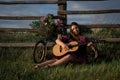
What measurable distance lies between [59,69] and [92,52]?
1.45 metres

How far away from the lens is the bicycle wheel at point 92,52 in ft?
30.2

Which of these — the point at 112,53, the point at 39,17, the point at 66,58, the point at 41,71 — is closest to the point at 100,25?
the point at 112,53

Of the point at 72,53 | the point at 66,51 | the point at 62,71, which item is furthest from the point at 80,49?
the point at 62,71

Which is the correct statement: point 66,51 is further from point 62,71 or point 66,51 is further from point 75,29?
point 62,71

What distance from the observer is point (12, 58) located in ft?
32.7

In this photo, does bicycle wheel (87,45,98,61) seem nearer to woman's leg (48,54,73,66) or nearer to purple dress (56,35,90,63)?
purple dress (56,35,90,63)

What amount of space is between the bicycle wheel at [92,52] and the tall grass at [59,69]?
143mm

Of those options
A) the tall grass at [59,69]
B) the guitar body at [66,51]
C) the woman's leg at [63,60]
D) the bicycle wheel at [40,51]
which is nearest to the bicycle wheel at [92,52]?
the tall grass at [59,69]

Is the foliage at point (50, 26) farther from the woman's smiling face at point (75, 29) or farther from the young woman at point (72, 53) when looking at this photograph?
the woman's smiling face at point (75, 29)

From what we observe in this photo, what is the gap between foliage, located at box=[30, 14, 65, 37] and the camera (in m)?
10.3

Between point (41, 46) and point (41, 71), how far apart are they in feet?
5.61

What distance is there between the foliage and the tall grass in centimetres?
65

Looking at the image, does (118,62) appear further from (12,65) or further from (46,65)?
(12,65)

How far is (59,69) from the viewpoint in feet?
27.2
